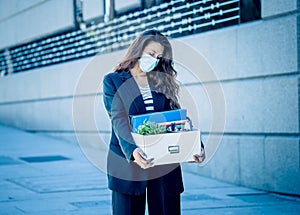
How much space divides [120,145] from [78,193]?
3.97 metres

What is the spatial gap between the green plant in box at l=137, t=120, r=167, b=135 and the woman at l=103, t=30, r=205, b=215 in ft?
0.53

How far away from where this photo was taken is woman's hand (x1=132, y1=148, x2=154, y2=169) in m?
3.09

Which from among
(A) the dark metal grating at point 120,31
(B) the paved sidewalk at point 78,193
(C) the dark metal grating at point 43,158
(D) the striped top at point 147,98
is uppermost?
(A) the dark metal grating at point 120,31

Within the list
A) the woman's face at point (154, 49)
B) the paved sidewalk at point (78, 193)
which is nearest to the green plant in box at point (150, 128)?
the woman's face at point (154, 49)

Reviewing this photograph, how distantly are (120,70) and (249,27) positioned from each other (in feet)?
13.9

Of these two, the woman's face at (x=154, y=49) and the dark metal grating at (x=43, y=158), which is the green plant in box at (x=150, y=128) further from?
the dark metal grating at (x=43, y=158)

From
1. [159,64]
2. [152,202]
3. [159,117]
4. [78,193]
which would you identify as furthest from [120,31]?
[159,117]

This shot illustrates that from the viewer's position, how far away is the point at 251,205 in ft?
21.0

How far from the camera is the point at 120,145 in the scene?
128 inches

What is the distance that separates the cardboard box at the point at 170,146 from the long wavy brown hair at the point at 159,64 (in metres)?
0.29

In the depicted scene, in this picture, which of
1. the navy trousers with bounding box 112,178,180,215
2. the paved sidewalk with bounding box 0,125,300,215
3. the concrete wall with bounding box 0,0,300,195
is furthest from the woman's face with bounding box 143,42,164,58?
the paved sidewalk with bounding box 0,125,300,215

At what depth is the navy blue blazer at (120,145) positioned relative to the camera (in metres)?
3.30

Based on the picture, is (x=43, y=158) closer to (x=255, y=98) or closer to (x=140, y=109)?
(x=255, y=98)

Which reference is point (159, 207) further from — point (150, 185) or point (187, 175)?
point (187, 175)
